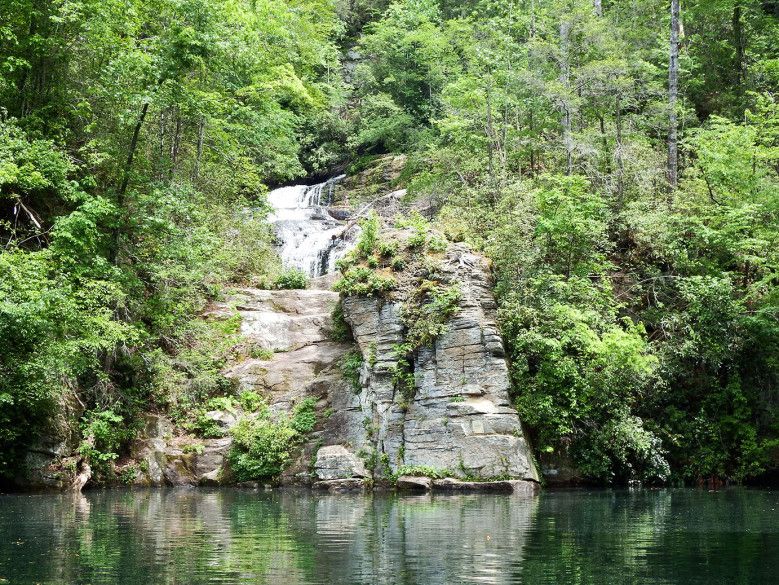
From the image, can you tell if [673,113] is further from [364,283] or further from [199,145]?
[199,145]

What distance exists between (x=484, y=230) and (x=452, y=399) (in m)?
6.83

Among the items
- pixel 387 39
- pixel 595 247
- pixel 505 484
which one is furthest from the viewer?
pixel 387 39

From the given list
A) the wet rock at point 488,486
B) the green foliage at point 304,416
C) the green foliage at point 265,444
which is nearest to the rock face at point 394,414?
the wet rock at point 488,486

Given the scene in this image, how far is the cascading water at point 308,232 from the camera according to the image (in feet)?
98.7

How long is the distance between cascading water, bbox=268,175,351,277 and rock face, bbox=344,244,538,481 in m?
7.78

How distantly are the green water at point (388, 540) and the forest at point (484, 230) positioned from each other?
391cm

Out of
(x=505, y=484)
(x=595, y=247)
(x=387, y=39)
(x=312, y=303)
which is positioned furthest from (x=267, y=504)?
(x=387, y=39)

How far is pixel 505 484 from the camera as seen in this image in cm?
1755

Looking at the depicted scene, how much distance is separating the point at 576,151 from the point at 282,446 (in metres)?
14.0

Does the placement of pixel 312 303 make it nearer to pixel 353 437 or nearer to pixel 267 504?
pixel 353 437

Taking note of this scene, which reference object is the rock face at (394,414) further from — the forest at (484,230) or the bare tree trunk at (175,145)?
the bare tree trunk at (175,145)

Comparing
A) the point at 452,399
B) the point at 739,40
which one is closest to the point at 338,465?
the point at 452,399

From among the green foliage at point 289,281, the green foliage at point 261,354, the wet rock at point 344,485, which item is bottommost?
the wet rock at point 344,485

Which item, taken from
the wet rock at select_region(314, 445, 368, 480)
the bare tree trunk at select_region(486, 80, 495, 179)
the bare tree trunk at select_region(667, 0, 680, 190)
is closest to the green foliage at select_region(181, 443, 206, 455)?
the wet rock at select_region(314, 445, 368, 480)
